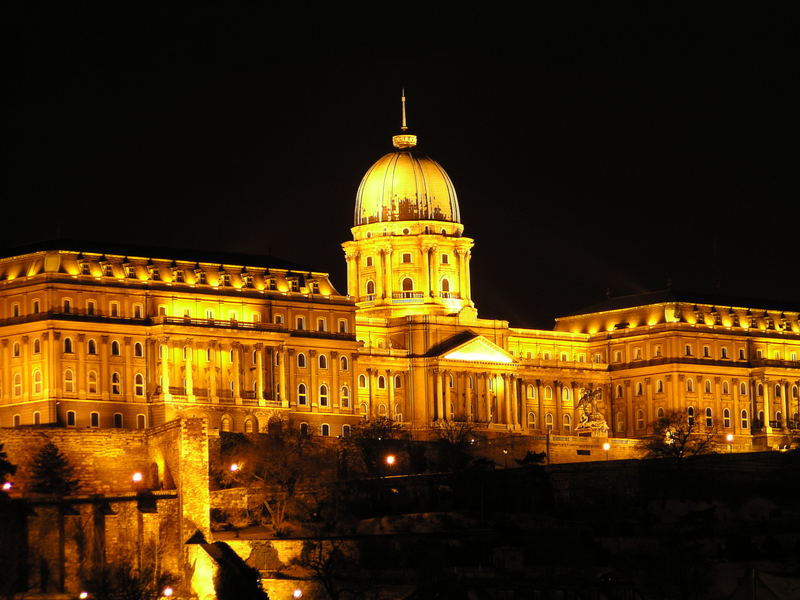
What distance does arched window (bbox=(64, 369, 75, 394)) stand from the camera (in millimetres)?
179250

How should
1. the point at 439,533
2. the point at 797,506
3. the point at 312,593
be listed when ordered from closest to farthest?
the point at 312,593
the point at 439,533
the point at 797,506

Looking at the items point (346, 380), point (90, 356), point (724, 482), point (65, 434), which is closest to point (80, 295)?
point (90, 356)

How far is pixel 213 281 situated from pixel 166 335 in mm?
7220

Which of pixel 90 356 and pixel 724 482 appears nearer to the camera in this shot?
pixel 724 482

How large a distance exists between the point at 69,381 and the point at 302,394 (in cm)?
2104

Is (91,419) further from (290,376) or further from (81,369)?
(290,376)

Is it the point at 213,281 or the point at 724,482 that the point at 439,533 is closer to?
the point at 724,482

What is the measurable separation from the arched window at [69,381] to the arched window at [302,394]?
800 inches

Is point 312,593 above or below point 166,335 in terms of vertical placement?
below

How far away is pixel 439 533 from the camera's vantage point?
13700 cm

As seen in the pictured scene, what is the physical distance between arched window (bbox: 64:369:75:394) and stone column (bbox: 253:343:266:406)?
46.7 feet

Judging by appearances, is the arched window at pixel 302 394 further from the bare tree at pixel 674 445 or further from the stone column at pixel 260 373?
the bare tree at pixel 674 445

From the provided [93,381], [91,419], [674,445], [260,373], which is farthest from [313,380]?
[674,445]

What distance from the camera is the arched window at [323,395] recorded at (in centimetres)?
19500
